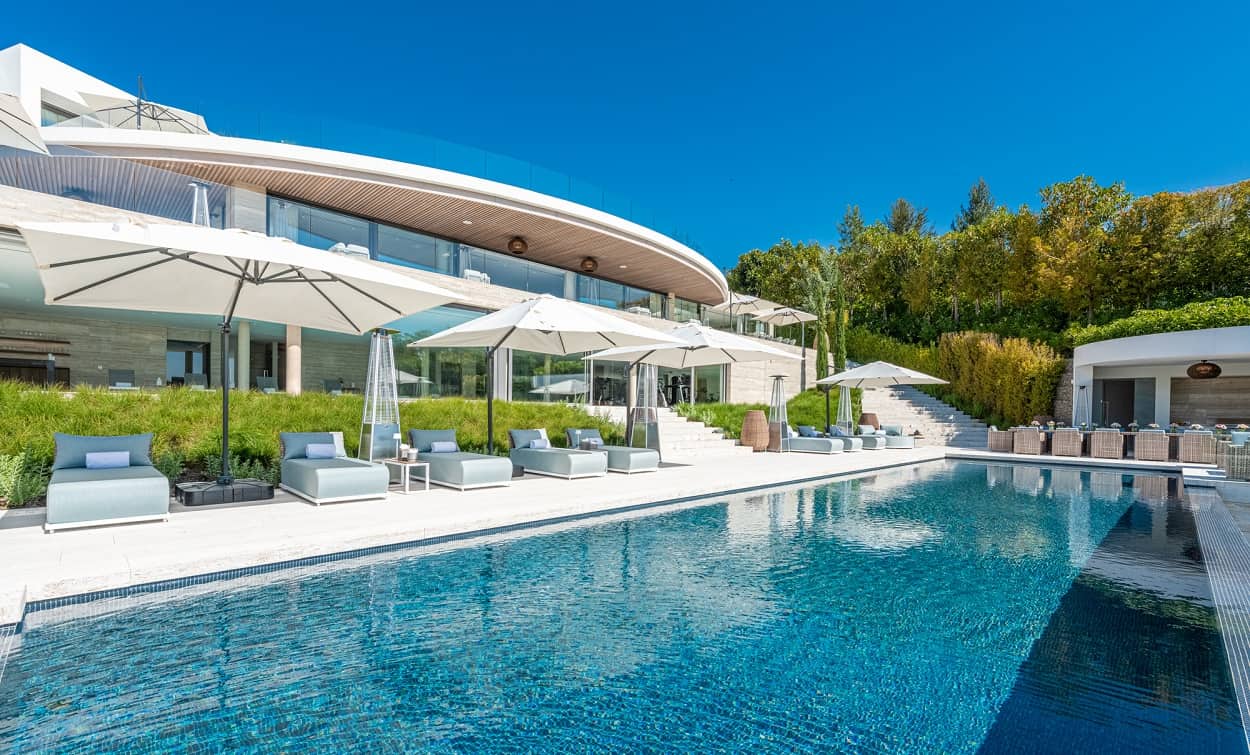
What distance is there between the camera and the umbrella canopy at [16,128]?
30.5ft

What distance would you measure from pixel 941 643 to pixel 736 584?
154cm

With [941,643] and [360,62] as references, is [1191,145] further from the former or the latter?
[360,62]

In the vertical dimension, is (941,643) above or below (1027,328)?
below

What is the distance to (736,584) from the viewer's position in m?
4.98

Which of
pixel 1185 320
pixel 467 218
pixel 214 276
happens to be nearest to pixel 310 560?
pixel 214 276

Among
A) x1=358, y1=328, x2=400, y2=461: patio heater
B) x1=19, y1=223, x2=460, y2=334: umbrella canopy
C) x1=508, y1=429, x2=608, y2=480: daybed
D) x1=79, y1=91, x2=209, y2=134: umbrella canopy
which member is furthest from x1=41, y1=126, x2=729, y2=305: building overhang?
x1=508, y1=429, x2=608, y2=480: daybed

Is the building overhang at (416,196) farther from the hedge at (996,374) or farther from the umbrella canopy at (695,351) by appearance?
the hedge at (996,374)

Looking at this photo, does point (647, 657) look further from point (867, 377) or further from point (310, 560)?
point (867, 377)

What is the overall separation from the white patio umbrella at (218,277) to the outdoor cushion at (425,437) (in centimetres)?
199

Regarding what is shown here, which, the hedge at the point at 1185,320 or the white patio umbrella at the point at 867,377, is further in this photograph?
the white patio umbrella at the point at 867,377

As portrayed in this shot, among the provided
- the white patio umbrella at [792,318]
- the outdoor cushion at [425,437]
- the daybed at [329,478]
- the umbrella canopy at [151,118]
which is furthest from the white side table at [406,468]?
the white patio umbrella at [792,318]

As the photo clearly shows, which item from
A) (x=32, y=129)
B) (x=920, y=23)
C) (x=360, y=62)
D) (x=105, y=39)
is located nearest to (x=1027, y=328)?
(x=920, y=23)

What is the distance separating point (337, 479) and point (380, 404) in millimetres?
2567

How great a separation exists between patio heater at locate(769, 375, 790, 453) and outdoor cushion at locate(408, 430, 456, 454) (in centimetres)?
955
